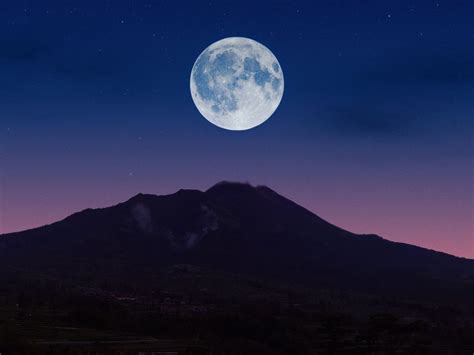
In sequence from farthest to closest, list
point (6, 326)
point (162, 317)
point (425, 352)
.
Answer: point (162, 317), point (6, 326), point (425, 352)

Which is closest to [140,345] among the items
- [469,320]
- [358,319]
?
[358,319]

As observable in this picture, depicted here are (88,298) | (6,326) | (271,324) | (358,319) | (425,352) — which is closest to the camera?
(425,352)

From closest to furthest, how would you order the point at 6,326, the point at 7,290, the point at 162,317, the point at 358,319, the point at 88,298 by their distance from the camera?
the point at 6,326
the point at 162,317
the point at 358,319
the point at 88,298
the point at 7,290

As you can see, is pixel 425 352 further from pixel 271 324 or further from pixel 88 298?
pixel 88 298

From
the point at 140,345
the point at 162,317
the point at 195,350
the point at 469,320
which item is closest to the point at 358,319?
the point at 469,320

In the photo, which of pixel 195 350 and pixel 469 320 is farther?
pixel 469 320

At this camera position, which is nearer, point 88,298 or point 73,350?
point 73,350

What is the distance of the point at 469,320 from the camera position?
174m

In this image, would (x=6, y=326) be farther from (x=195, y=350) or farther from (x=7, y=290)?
(x=7, y=290)

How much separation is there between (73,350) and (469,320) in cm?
11735

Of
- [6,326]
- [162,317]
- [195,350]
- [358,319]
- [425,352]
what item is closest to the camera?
[195,350]

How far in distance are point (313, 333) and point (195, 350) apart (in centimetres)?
5461

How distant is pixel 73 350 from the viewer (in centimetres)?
8644

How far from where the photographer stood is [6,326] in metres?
113
